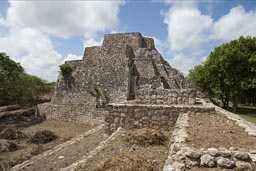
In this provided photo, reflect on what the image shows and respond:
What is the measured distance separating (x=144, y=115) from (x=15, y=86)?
19.2 meters

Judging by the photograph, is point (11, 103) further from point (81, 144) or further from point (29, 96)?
point (81, 144)

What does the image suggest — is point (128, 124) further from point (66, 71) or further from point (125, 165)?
point (66, 71)

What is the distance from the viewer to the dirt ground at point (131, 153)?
532cm

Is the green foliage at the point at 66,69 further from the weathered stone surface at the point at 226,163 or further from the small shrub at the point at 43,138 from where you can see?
the weathered stone surface at the point at 226,163

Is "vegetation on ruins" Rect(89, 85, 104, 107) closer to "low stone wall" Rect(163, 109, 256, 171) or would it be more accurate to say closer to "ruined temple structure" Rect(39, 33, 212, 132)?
"ruined temple structure" Rect(39, 33, 212, 132)

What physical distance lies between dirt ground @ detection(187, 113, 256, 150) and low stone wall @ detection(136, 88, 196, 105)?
3.61 m

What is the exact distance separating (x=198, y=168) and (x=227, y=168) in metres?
0.46

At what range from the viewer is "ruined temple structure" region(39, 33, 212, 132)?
1802cm

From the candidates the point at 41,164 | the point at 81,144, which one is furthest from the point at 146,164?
the point at 81,144

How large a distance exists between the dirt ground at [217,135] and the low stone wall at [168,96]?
3.61 meters

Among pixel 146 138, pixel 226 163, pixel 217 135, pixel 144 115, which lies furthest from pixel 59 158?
pixel 226 163

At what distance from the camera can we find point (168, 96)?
38.1ft

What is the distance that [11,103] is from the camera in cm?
2712

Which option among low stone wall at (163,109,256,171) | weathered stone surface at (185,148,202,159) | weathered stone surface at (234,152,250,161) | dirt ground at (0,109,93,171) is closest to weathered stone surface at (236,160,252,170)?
low stone wall at (163,109,256,171)
